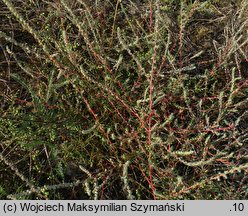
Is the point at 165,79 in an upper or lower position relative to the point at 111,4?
lower

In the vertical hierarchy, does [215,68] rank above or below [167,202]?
above

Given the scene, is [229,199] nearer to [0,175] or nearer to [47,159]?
[47,159]

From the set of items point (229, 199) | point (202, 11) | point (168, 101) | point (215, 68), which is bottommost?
point (229, 199)

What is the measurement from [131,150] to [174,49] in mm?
653

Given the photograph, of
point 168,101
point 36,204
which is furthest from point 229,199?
point 36,204

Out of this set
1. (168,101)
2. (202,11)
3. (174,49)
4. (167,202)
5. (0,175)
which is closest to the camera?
(167,202)

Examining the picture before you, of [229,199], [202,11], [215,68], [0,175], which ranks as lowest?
[229,199]

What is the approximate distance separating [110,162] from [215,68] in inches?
27.0

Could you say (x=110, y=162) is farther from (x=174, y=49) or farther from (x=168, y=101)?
(x=174, y=49)

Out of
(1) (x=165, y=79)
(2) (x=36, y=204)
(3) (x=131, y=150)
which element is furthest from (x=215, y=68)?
(2) (x=36, y=204)

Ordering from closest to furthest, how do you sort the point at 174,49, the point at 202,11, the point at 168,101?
the point at 168,101 < the point at 174,49 < the point at 202,11

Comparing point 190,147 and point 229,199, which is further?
point 190,147

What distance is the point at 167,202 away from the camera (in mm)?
1554

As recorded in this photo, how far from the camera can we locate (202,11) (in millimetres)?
2182
